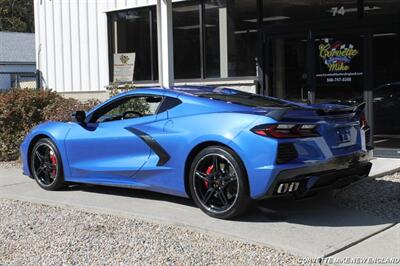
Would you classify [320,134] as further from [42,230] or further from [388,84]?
[388,84]

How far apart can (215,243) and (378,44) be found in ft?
20.8

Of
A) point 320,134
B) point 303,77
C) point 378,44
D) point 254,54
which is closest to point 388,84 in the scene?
point 378,44

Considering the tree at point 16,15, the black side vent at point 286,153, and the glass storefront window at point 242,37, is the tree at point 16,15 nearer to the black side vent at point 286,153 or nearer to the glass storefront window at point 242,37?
the glass storefront window at point 242,37

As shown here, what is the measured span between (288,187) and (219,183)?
0.72 m

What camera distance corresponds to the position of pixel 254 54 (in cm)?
1195

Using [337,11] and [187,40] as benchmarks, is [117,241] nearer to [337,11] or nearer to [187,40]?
[337,11]

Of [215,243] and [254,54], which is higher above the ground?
[254,54]

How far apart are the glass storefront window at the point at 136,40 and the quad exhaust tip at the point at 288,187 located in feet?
26.9

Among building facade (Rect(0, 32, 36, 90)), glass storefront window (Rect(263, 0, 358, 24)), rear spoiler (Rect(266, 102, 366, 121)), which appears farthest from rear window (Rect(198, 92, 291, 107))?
building facade (Rect(0, 32, 36, 90))

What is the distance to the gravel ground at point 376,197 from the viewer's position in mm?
6387

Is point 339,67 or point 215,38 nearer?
point 339,67

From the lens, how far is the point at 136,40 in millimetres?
13828

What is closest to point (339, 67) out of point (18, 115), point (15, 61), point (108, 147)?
point (108, 147)

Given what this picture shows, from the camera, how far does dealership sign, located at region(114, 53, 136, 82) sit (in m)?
13.8
